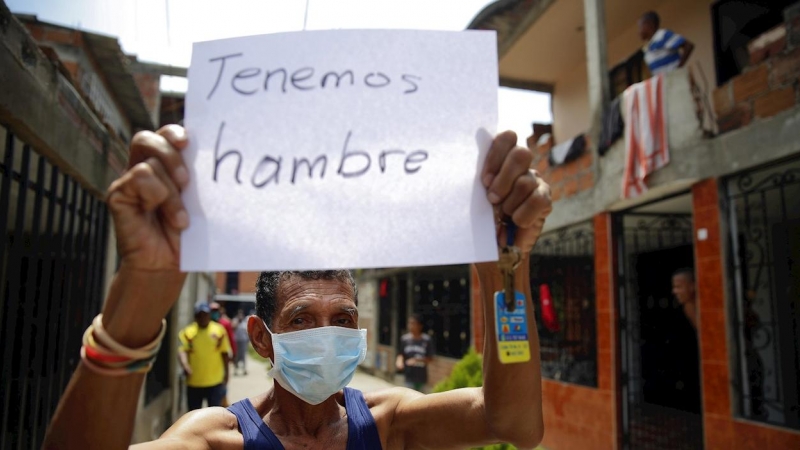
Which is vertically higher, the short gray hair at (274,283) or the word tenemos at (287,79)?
the word tenemos at (287,79)

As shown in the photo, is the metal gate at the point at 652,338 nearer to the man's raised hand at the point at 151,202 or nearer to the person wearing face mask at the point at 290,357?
the person wearing face mask at the point at 290,357

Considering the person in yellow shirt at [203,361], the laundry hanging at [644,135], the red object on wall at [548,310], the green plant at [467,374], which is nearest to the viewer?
the green plant at [467,374]

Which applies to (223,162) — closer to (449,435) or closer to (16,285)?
(449,435)

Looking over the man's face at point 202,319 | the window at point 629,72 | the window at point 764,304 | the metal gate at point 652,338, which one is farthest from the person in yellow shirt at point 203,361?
the window at point 629,72

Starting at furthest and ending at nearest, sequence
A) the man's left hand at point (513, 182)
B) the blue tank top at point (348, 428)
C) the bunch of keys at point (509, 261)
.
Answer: the blue tank top at point (348, 428) < the bunch of keys at point (509, 261) < the man's left hand at point (513, 182)

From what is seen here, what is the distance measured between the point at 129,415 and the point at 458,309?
35.5 ft

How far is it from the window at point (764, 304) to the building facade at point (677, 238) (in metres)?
0.01

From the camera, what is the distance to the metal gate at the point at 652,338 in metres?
6.63

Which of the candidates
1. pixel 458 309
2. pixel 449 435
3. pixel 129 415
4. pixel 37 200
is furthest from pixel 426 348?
pixel 129 415

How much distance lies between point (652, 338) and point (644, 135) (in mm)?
3060

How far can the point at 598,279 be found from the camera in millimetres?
6910

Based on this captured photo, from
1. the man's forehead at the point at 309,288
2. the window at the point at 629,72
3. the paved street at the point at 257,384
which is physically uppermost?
the window at the point at 629,72

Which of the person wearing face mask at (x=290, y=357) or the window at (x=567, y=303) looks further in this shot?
the window at (x=567, y=303)

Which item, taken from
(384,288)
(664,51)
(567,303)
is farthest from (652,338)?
(384,288)
